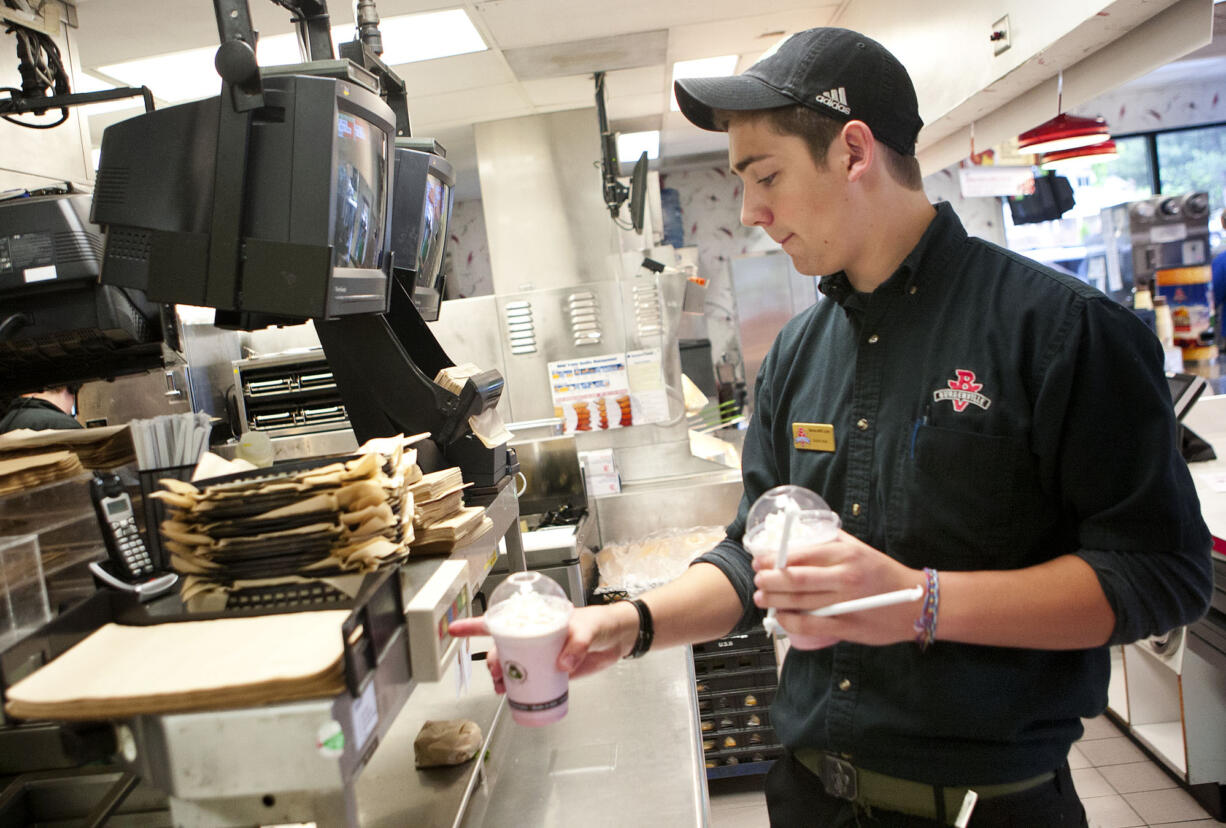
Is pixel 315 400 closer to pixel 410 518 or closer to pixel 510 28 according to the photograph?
pixel 510 28

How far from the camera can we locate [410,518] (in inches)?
54.5

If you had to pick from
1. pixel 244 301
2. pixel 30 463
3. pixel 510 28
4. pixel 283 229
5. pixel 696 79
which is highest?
pixel 510 28

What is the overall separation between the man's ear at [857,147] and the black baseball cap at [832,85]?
2 cm

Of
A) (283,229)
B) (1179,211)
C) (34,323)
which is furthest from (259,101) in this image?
(1179,211)

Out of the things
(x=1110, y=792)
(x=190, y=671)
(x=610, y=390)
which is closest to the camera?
(x=190, y=671)

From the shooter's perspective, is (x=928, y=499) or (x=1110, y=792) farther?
(x=1110, y=792)

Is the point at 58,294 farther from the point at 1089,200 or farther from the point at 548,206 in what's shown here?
the point at 1089,200

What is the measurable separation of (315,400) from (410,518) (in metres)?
2.92

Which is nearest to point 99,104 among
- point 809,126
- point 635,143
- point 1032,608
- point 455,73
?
point 455,73

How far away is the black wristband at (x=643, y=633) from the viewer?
1467 millimetres

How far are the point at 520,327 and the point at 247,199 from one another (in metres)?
3.78

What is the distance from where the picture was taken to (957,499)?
133 centimetres

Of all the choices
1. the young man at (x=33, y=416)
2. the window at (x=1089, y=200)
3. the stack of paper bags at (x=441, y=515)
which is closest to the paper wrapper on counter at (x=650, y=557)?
the young man at (x=33, y=416)

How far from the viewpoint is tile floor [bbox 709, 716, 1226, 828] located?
11.4ft
